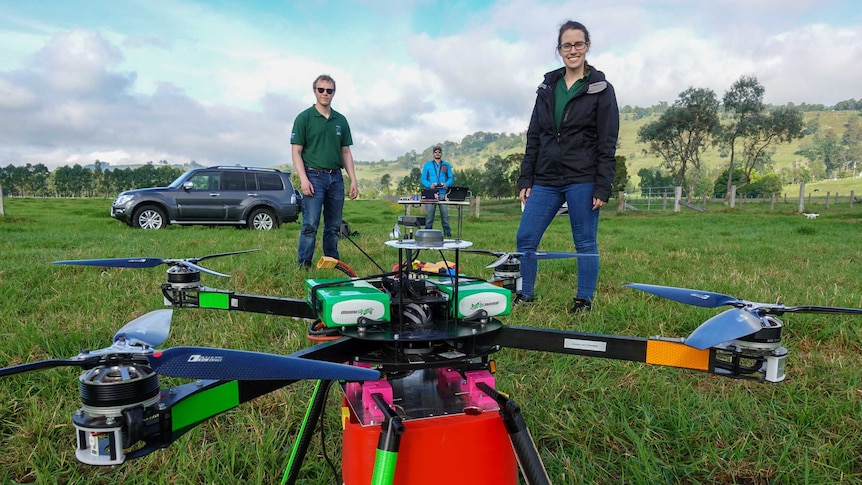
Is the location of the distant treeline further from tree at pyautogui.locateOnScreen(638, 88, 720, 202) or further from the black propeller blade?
the black propeller blade

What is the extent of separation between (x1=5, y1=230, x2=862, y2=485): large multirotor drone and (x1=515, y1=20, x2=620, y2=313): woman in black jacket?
2.17 m

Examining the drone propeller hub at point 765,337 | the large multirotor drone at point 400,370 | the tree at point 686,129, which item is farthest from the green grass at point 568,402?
the tree at point 686,129

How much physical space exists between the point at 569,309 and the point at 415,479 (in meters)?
3.12

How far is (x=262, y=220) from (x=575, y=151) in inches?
476

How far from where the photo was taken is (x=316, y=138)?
6164mm

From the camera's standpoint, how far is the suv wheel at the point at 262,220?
47.4 ft

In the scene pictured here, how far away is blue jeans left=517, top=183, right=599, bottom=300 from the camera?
4.11 metres

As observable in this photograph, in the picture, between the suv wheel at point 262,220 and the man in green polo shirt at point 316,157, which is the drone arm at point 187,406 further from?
the suv wheel at point 262,220

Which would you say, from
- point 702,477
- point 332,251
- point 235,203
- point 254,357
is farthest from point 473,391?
point 235,203

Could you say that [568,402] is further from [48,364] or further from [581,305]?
[48,364]

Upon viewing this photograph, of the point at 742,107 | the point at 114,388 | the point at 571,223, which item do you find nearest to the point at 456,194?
the point at 114,388

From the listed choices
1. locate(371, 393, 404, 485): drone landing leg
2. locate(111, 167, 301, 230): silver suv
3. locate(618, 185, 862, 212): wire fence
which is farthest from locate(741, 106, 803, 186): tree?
locate(371, 393, 404, 485): drone landing leg

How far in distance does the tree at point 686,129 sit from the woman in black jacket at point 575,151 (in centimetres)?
4580

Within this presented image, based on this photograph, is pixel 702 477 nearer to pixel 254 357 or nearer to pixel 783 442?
pixel 783 442
